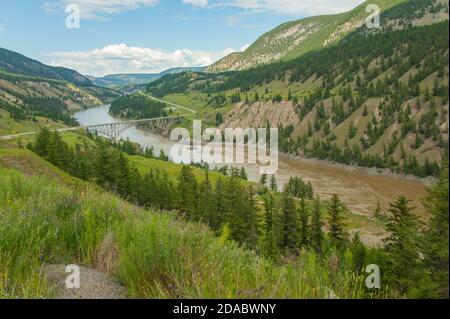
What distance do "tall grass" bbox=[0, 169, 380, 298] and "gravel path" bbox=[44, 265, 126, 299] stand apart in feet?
0.52

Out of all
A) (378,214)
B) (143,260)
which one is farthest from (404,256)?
(378,214)

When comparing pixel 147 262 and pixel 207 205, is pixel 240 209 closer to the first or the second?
pixel 207 205

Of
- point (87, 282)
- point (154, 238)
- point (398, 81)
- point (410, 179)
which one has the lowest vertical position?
point (410, 179)

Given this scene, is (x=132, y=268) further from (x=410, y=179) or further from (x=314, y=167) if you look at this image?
(x=314, y=167)

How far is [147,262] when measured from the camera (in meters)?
6.36

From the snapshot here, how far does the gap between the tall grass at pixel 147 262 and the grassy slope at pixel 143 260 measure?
0.04ft

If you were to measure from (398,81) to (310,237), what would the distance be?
5971 inches

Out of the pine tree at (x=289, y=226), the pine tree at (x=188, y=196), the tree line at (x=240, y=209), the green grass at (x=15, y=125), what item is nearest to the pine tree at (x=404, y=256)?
the tree line at (x=240, y=209)

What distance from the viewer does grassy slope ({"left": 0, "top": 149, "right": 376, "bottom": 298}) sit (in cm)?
557

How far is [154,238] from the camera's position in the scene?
22.3 ft

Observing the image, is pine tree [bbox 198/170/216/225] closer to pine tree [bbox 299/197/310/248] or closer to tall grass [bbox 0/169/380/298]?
pine tree [bbox 299/197/310/248]
